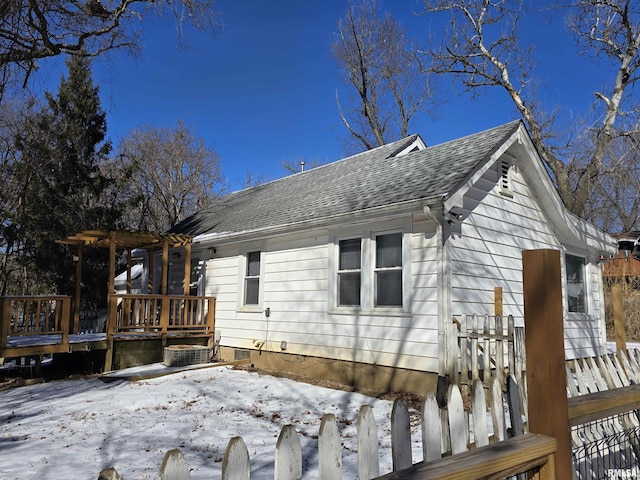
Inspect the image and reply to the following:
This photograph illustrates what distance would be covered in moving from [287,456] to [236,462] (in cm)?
19

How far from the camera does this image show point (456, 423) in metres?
1.84

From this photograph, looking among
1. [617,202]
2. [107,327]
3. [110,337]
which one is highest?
[617,202]

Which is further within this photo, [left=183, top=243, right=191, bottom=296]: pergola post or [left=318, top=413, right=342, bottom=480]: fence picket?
[left=183, top=243, right=191, bottom=296]: pergola post

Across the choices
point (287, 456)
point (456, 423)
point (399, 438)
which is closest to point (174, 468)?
point (287, 456)

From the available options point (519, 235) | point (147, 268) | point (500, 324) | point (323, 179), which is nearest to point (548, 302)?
point (500, 324)

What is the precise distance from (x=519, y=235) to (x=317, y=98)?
22.1 meters

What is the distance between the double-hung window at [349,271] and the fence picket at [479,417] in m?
6.32

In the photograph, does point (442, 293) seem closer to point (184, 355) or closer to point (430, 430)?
point (430, 430)

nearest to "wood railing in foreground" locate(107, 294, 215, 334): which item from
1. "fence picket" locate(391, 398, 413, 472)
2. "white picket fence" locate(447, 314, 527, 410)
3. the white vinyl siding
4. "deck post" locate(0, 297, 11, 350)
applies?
the white vinyl siding

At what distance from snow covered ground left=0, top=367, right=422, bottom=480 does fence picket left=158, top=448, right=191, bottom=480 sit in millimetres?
2949

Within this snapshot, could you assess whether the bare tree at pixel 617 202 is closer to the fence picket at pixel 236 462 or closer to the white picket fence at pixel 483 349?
the white picket fence at pixel 483 349

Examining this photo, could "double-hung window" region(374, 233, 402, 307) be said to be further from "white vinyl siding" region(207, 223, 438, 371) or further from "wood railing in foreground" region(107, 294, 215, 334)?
"wood railing in foreground" region(107, 294, 215, 334)

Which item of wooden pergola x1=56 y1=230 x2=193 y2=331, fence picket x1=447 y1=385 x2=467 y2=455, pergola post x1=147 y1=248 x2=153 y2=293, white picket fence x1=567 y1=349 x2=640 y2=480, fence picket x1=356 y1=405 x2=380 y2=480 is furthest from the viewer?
pergola post x1=147 y1=248 x2=153 y2=293

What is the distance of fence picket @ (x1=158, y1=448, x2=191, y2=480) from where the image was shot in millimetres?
1211
